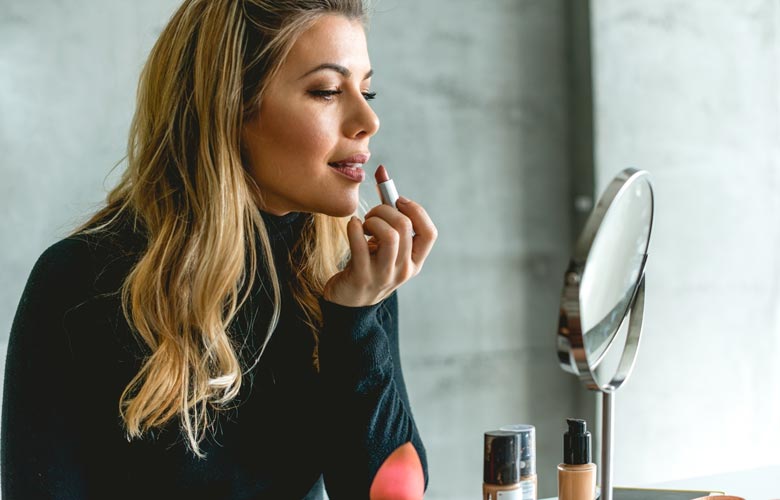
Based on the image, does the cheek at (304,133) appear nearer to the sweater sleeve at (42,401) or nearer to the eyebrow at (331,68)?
the eyebrow at (331,68)

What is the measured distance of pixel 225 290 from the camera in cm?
95

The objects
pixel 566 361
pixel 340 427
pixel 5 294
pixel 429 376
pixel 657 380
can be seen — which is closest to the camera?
pixel 566 361

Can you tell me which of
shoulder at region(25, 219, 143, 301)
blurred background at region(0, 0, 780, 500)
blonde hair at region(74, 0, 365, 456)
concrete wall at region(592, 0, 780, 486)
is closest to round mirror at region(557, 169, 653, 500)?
blonde hair at region(74, 0, 365, 456)

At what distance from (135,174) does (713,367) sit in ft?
4.88

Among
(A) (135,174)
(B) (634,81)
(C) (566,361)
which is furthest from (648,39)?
(C) (566,361)

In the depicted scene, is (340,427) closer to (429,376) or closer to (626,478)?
(429,376)

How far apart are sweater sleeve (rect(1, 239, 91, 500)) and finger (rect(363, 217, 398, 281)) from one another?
31cm

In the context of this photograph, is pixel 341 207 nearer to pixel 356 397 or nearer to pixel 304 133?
pixel 304 133

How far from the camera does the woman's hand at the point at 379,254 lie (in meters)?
0.92

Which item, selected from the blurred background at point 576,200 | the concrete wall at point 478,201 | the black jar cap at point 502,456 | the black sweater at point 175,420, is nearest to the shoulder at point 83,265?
the black sweater at point 175,420

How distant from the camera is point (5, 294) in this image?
145cm

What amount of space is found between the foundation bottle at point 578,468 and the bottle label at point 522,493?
35mm

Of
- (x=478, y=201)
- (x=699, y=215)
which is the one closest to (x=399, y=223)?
(x=478, y=201)

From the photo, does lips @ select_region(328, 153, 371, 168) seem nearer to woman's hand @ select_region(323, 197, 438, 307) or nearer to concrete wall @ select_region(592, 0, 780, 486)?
woman's hand @ select_region(323, 197, 438, 307)
